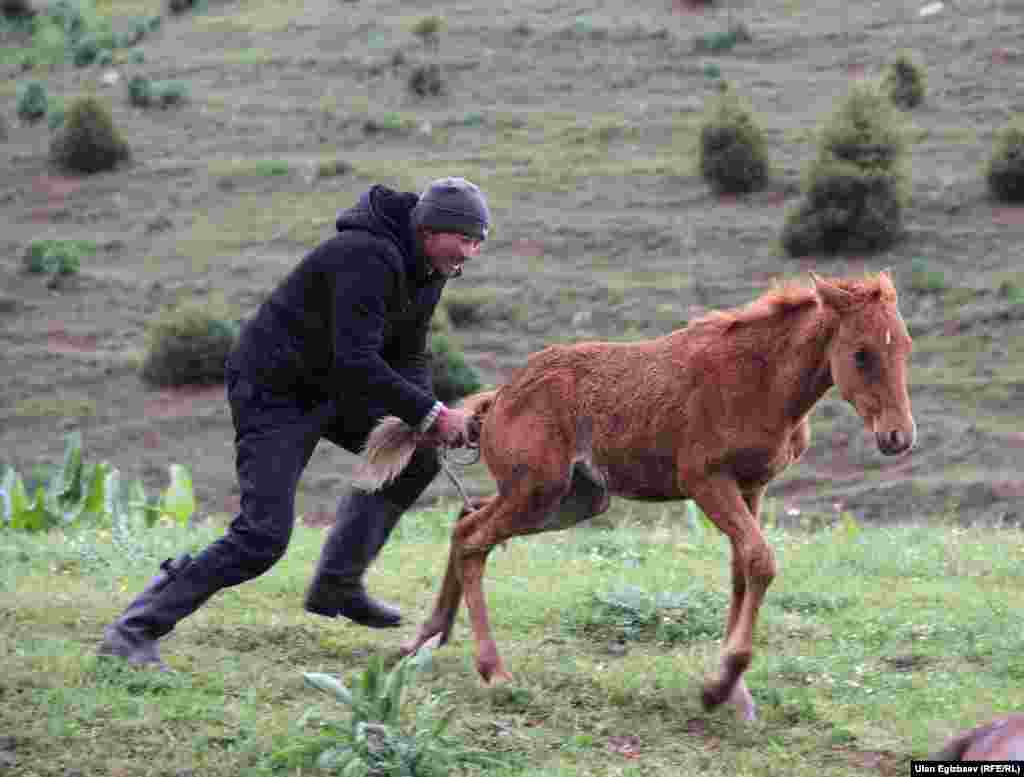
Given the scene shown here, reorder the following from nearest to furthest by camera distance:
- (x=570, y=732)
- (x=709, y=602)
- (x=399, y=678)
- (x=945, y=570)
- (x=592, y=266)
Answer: (x=399, y=678), (x=570, y=732), (x=709, y=602), (x=945, y=570), (x=592, y=266)

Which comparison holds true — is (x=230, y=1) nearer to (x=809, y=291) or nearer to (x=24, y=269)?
(x=24, y=269)

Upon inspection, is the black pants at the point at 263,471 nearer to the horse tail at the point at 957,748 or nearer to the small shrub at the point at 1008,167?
the horse tail at the point at 957,748

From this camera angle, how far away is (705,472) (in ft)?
20.9

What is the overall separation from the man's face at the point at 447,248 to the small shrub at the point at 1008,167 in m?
27.2

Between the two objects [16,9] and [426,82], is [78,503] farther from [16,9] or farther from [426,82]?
[16,9]

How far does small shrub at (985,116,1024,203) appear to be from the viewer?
3136 cm

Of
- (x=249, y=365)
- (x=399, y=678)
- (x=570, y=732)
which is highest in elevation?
(x=249, y=365)

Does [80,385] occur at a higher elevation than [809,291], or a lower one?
lower

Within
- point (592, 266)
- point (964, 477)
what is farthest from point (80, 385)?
point (964, 477)

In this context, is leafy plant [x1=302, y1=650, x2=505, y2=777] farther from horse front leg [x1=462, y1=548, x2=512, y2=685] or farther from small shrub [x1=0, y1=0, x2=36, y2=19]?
small shrub [x1=0, y1=0, x2=36, y2=19]

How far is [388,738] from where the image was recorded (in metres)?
5.33

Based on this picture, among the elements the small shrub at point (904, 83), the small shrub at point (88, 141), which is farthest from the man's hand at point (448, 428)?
the small shrub at point (88, 141)

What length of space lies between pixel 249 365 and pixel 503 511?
1316 millimetres

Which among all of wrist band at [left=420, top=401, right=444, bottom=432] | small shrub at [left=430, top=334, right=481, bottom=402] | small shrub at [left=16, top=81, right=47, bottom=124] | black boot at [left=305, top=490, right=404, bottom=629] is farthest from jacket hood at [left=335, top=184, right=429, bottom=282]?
small shrub at [left=16, top=81, right=47, bottom=124]
